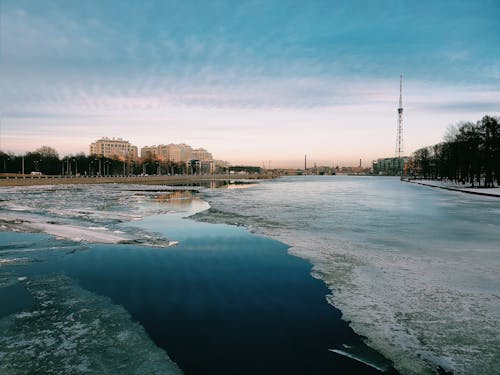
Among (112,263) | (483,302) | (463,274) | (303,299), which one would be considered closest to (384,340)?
(303,299)

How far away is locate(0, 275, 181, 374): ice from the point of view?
13.4ft

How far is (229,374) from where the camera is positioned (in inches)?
156

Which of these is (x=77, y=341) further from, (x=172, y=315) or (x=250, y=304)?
(x=250, y=304)

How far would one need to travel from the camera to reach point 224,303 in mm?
6109

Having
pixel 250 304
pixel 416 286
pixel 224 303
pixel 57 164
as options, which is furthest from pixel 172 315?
pixel 57 164

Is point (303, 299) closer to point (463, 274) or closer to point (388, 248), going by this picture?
point (463, 274)

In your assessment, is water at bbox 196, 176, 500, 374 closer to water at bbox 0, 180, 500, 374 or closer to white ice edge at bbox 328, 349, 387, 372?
water at bbox 0, 180, 500, 374

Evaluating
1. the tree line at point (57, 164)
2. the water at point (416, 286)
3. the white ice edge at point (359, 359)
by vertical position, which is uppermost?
the tree line at point (57, 164)

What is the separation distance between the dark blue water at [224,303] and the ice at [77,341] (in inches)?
9.8

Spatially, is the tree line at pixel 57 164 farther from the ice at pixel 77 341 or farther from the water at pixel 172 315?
the ice at pixel 77 341

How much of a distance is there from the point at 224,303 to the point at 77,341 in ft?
7.73

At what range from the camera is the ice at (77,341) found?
408 cm

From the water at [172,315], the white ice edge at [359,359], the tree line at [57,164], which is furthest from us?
the tree line at [57,164]

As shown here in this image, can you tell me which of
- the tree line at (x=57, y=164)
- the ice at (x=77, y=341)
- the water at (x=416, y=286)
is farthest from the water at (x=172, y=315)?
the tree line at (x=57, y=164)
